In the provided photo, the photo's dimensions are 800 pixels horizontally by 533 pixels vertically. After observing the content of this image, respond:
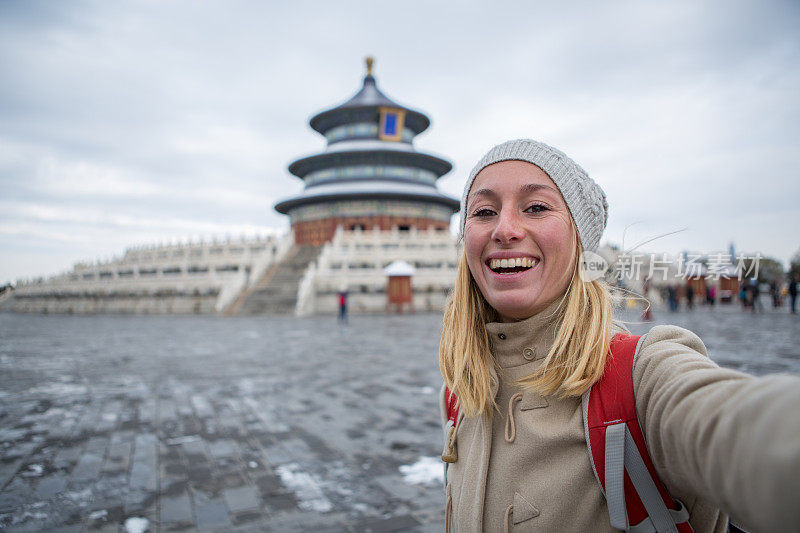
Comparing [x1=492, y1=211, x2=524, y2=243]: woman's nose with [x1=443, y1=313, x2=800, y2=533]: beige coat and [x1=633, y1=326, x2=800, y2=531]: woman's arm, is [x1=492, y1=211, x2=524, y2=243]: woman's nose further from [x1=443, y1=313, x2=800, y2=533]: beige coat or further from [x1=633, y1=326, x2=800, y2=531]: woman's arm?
[x1=633, y1=326, x2=800, y2=531]: woman's arm

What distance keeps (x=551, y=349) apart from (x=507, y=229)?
37cm

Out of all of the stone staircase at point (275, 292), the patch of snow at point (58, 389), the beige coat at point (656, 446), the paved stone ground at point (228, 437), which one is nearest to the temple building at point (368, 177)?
the stone staircase at point (275, 292)

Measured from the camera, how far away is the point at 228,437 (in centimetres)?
500

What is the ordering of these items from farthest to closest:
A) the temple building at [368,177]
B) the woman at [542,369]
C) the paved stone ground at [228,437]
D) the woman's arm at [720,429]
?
the temple building at [368,177] < the paved stone ground at [228,437] < the woman at [542,369] < the woman's arm at [720,429]

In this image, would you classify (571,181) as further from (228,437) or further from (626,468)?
(228,437)

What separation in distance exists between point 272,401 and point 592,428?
18.7 feet

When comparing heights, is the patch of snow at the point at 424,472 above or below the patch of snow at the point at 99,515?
below

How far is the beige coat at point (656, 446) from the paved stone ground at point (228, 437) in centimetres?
204

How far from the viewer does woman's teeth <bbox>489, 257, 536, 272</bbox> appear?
1.50m

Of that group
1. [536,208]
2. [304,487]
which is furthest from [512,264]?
[304,487]

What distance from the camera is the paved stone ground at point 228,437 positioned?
3422 mm

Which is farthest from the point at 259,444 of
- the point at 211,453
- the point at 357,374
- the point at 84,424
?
the point at 357,374

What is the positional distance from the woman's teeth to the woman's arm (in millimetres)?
379

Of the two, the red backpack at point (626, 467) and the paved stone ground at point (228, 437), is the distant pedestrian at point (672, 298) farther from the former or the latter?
the red backpack at point (626, 467)
